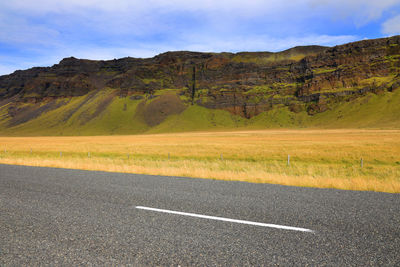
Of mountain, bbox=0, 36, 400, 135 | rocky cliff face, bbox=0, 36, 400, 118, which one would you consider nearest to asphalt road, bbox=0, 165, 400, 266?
mountain, bbox=0, 36, 400, 135

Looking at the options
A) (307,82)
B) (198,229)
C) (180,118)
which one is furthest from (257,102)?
(198,229)

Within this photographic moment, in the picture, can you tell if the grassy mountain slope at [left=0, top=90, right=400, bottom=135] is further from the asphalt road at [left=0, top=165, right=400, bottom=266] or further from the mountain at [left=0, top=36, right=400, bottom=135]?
the asphalt road at [left=0, top=165, right=400, bottom=266]

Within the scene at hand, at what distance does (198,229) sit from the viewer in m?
4.73

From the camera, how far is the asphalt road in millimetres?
3703

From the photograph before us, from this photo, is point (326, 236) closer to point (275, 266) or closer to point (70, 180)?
point (275, 266)

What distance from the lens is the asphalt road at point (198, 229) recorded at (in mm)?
3703

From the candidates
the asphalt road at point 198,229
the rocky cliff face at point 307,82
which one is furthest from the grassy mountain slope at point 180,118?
the asphalt road at point 198,229

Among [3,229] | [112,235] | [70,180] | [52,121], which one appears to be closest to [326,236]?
[112,235]

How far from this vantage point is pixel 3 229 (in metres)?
4.94

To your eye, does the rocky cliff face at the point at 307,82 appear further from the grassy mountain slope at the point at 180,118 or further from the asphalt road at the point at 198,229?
the asphalt road at the point at 198,229

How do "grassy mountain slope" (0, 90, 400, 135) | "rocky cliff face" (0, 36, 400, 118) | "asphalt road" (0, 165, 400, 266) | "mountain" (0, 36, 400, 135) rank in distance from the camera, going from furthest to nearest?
"rocky cliff face" (0, 36, 400, 118) < "mountain" (0, 36, 400, 135) < "grassy mountain slope" (0, 90, 400, 135) < "asphalt road" (0, 165, 400, 266)

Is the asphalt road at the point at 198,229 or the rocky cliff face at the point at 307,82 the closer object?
the asphalt road at the point at 198,229

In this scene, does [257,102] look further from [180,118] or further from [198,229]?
[198,229]

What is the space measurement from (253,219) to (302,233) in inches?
40.8
